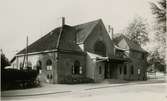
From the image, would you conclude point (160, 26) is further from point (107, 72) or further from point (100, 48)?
point (107, 72)

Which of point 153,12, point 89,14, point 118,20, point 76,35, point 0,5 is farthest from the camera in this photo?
point 76,35

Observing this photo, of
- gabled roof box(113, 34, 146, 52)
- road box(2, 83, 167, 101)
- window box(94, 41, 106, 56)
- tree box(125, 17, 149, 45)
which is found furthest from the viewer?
gabled roof box(113, 34, 146, 52)

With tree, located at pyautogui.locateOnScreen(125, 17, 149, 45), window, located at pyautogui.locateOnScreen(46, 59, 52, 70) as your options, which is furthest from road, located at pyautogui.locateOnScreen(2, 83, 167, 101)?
window, located at pyautogui.locateOnScreen(46, 59, 52, 70)

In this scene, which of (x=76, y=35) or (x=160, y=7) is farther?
(x=76, y=35)

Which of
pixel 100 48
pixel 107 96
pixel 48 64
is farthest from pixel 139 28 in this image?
pixel 107 96

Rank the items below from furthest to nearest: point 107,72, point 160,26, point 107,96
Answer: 1. point 107,72
2. point 160,26
3. point 107,96

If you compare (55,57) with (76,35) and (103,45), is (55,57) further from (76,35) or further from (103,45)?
(103,45)

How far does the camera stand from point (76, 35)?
1305cm

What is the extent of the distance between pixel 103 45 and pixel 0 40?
1063 cm

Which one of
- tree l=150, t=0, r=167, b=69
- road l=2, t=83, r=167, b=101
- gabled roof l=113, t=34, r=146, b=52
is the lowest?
road l=2, t=83, r=167, b=101

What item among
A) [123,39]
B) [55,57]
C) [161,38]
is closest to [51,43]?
[55,57]

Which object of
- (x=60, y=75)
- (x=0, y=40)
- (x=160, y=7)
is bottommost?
(x=60, y=75)

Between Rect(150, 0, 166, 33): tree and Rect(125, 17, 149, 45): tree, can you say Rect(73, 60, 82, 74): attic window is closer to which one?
Rect(125, 17, 149, 45): tree

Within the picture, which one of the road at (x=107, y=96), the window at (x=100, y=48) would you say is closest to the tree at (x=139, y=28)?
the road at (x=107, y=96)
